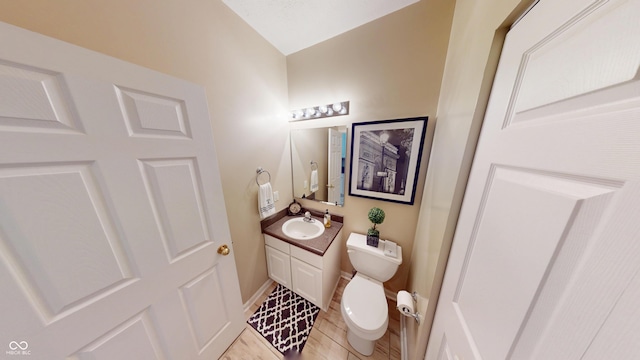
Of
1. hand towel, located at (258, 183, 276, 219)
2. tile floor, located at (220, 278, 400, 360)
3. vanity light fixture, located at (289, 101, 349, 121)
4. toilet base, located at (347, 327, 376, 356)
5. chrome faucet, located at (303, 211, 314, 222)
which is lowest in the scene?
tile floor, located at (220, 278, 400, 360)

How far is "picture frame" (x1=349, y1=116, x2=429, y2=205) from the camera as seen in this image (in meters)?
1.28

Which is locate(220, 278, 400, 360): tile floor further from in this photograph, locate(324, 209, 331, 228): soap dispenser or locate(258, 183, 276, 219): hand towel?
locate(258, 183, 276, 219): hand towel

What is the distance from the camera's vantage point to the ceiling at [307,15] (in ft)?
3.65

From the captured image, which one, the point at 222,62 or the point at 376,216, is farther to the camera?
the point at 376,216

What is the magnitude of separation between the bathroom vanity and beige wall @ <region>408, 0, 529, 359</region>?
2.37 ft

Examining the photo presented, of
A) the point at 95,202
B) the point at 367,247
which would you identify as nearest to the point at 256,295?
the point at 367,247

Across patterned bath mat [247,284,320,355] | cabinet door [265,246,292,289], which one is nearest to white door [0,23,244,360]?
patterned bath mat [247,284,320,355]

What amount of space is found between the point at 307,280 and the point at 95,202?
55.5 inches

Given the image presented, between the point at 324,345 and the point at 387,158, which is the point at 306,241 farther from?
the point at 387,158

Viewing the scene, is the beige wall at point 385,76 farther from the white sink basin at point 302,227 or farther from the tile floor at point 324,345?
the tile floor at point 324,345

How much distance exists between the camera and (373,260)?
4.58 ft

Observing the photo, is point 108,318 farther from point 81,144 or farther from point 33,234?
point 81,144

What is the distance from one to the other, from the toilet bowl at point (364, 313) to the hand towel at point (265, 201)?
98cm

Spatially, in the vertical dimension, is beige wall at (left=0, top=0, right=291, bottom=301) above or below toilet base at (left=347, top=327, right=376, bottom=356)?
above
